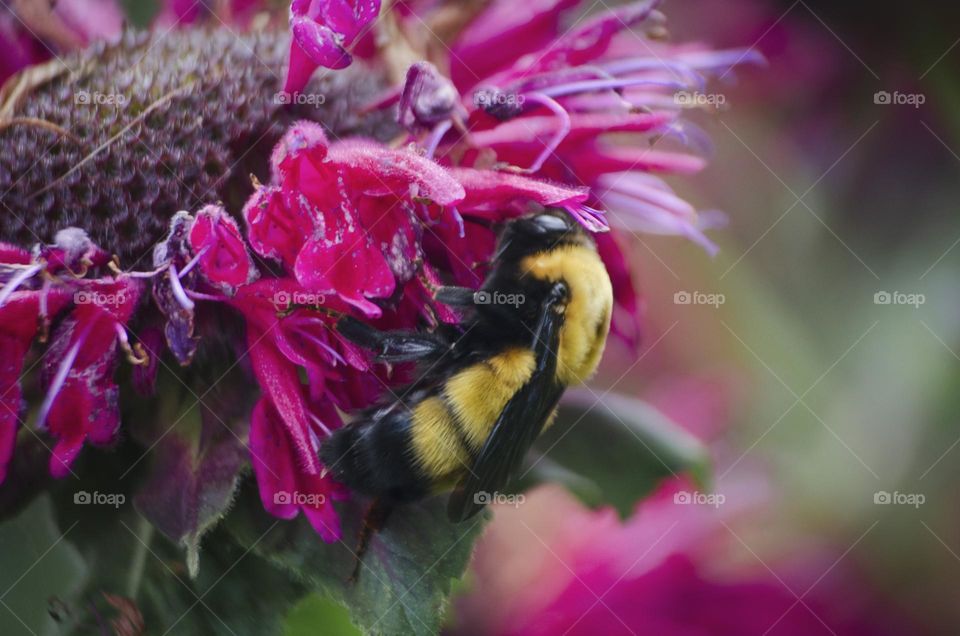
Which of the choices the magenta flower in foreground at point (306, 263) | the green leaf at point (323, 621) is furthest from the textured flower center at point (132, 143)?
the green leaf at point (323, 621)

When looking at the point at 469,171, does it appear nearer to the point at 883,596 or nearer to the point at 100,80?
the point at 100,80

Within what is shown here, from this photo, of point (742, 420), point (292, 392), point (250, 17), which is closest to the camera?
point (292, 392)

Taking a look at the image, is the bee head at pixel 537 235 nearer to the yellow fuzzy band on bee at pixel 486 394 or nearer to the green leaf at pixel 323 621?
the yellow fuzzy band on bee at pixel 486 394

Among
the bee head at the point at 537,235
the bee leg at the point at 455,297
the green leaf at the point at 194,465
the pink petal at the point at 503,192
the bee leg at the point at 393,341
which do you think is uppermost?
the pink petal at the point at 503,192

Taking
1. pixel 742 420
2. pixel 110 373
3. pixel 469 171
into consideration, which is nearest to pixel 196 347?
pixel 110 373

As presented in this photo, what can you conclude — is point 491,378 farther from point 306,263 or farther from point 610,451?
point 610,451

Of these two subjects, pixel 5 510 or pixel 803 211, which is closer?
pixel 5 510

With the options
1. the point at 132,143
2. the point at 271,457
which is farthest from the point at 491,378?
the point at 132,143
